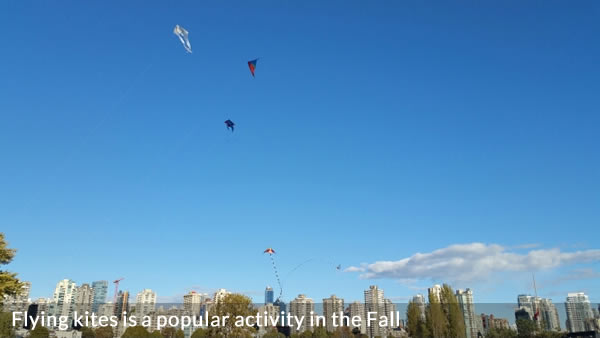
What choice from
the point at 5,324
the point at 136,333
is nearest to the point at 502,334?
the point at 136,333

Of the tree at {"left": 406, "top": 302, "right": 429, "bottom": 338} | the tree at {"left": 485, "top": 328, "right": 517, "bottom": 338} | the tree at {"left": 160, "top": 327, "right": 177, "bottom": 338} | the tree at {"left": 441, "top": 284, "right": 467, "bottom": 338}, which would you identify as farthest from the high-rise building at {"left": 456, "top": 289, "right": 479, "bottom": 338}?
the tree at {"left": 160, "top": 327, "right": 177, "bottom": 338}

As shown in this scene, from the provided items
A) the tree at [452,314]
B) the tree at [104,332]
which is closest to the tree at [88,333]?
the tree at [104,332]

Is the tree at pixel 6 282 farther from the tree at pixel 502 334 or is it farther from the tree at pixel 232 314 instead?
the tree at pixel 502 334

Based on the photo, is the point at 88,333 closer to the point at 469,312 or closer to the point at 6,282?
the point at 469,312

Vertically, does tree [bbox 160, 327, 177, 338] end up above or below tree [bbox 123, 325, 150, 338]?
below

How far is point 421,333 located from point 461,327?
398 inches

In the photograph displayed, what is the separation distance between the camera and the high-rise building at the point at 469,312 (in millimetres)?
146775

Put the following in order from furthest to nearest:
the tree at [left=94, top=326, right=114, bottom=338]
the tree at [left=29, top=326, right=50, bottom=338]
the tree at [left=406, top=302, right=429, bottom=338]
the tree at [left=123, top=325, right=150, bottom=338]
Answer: the tree at [left=94, top=326, right=114, bottom=338] → the tree at [left=123, top=325, right=150, bottom=338] → the tree at [left=29, top=326, right=50, bottom=338] → the tree at [left=406, top=302, right=429, bottom=338]

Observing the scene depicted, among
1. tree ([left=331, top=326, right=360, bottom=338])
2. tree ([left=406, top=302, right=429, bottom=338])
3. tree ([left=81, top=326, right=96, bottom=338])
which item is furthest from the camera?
tree ([left=331, top=326, right=360, bottom=338])

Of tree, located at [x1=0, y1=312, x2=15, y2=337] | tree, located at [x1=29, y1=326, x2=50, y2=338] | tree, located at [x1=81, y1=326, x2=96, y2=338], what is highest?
tree, located at [x1=0, y1=312, x2=15, y2=337]

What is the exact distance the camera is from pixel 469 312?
15400cm

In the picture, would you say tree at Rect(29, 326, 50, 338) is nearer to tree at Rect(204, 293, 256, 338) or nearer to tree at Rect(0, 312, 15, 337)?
tree at Rect(0, 312, 15, 337)

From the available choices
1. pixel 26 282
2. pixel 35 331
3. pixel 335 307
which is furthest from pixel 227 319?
pixel 335 307

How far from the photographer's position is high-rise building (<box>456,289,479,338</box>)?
146775 millimetres
